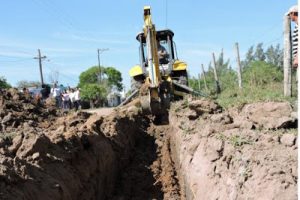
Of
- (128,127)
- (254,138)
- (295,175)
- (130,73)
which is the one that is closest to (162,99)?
(128,127)

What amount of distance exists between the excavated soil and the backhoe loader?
3.05ft

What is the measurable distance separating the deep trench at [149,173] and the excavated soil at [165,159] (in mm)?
21

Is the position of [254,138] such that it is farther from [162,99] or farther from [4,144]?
[162,99]

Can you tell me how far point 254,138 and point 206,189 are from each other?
113cm

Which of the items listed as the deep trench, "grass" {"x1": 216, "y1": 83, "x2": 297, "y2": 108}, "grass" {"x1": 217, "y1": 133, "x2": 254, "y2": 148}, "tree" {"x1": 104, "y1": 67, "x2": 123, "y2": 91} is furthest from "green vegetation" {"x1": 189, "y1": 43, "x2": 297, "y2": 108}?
"tree" {"x1": 104, "y1": 67, "x2": 123, "y2": 91}

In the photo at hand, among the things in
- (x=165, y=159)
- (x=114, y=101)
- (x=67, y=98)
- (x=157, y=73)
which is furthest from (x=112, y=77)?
(x=165, y=159)

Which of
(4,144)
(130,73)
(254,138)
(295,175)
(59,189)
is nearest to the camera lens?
(295,175)

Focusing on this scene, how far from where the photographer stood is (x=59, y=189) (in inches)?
255

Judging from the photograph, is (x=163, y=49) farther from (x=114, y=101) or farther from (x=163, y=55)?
(x=114, y=101)

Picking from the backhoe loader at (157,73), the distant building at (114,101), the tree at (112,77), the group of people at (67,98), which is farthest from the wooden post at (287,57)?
the tree at (112,77)

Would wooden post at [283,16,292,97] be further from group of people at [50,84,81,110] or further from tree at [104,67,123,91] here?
tree at [104,67,123,91]

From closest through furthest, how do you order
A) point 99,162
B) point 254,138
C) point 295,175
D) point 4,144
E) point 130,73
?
1. point 295,175
2. point 254,138
3. point 4,144
4. point 99,162
5. point 130,73

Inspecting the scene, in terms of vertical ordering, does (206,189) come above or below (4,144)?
below

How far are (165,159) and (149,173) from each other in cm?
112
